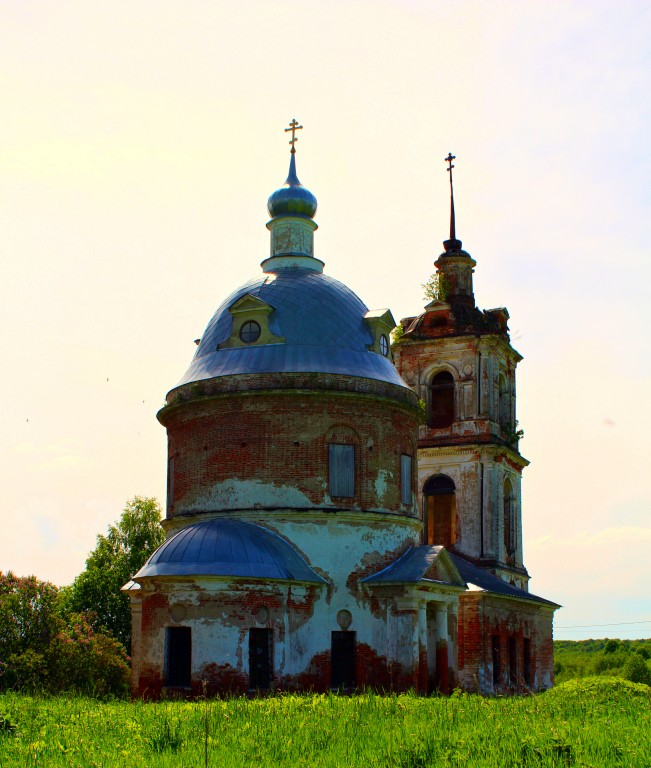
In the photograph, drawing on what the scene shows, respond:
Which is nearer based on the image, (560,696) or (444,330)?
(560,696)

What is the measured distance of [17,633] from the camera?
25.5 metres

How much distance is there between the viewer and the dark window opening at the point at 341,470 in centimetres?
2369

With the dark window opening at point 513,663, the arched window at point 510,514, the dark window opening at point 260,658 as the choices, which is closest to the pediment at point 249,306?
the dark window opening at point 260,658

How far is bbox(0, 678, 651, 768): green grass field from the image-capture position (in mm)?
11242

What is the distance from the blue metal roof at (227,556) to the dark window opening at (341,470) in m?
1.79

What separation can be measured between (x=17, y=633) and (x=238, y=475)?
679cm

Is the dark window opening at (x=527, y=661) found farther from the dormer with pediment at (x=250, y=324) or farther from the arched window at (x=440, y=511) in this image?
the dormer with pediment at (x=250, y=324)

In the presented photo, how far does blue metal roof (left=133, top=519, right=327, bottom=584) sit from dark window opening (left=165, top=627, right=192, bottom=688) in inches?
48.7

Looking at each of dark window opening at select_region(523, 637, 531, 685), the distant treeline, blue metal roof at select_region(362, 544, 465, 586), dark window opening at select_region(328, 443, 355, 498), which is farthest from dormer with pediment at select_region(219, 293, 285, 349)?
the distant treeline

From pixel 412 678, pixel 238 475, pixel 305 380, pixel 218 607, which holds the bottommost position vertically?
pixel 412 678

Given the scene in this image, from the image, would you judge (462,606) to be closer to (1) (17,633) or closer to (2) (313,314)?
(2) (313,314)

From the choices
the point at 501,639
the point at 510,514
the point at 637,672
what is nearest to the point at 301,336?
the point at 501,639

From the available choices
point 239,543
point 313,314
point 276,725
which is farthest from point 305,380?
point 276,725

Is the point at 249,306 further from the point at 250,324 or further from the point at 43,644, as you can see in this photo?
the point at 43,644
